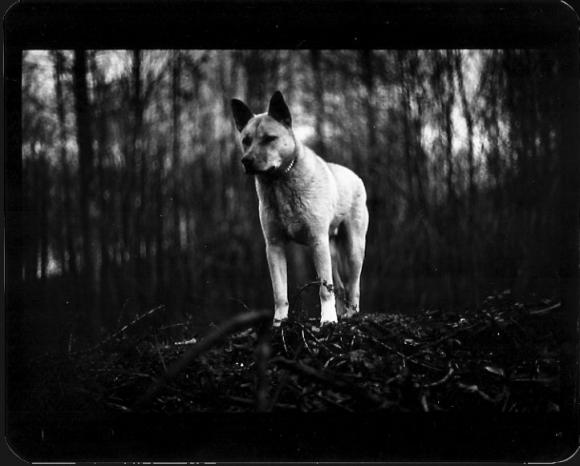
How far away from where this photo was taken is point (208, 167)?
3404 millimetres

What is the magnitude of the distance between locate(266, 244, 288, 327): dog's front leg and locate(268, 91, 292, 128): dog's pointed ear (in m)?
0.65

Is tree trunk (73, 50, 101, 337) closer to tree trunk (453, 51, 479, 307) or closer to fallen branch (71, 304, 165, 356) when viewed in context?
fallen branch (71, 304, 165, 356)

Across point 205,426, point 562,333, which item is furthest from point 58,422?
point 562,333

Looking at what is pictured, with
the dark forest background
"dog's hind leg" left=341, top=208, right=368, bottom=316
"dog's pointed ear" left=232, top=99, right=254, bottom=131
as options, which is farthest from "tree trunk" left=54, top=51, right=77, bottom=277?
"dog's hind leg" left=341, top=208, right=368, bottom=316

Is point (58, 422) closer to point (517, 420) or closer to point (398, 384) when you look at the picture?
point (398, 384)

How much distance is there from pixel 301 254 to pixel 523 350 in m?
1.35

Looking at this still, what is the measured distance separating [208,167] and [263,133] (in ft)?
1.00

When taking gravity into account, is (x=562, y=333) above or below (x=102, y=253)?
below

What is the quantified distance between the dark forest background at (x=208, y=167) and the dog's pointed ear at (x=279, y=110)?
0.15 feet

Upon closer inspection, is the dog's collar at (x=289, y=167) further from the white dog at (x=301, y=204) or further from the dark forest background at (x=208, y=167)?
the dark forest background at (x=208, y=167)

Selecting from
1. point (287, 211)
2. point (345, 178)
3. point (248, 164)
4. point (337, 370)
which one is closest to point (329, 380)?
point (337, 370)

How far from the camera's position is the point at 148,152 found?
3.13m

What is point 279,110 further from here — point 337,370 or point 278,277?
point 337,370

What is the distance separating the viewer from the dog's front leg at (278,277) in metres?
3.57
